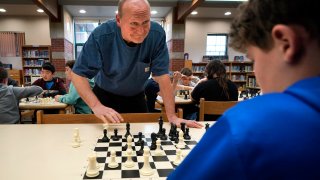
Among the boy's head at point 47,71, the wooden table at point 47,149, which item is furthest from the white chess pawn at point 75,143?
the boy's head at point 47,71

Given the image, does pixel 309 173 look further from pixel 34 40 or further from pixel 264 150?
pixel 34 40

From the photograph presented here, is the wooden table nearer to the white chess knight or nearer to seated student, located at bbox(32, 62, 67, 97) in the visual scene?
the white chess knight

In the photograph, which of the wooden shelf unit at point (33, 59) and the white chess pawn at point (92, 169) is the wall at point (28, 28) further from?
the white chess pawn at point (92, 169)

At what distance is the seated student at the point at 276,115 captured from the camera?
0.36 m

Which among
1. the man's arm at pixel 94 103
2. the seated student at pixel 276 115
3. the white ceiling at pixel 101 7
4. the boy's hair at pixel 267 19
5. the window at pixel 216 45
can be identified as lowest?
the man's arm at pixel 94 103

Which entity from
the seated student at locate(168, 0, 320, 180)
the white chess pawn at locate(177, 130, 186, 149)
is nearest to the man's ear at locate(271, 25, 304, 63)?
the seated student at locate(168, 0, 320, 180)

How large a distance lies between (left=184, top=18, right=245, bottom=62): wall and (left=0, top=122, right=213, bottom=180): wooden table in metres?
7.99

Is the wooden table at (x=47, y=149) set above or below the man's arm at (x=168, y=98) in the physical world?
below

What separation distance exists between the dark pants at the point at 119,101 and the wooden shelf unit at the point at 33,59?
7768 mm

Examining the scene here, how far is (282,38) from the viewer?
0.43 meters

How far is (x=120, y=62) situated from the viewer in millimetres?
1883

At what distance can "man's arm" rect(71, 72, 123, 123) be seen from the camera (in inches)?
60.7

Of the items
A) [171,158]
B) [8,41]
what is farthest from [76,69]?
[8,41]

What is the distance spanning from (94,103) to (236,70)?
852 centimetres
